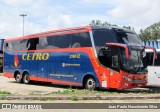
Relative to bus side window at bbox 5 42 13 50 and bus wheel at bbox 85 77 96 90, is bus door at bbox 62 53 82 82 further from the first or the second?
bus side window at bbox 5 42 13 50

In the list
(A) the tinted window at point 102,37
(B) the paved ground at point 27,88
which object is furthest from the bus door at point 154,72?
(B) the paved ground at point 27,88

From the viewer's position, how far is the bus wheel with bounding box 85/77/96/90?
1955cm

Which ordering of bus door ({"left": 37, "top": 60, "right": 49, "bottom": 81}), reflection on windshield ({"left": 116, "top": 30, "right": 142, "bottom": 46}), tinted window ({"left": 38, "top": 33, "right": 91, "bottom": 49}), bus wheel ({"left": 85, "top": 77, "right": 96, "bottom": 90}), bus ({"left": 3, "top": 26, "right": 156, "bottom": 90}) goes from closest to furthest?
bus ({"left": 3, "top": 26, "right": 156, "bottom": 90})
reflection on windshield ({"left": 116, "top": 30, "right": 142, "bottom": 46})
bus wheel ({"left": 85, "top": 77, "right": 96, "bottom": 90})
tinted window ({"left": 38, "top": 33, "right": 91, "bottom": 49})
bus door ({"left": 37, "top": 60, "right": 49, "bottom": 81})

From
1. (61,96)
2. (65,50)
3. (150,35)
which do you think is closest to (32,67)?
(65,50)

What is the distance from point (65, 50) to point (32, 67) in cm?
443

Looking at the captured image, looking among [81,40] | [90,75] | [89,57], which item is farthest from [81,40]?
[90,75]

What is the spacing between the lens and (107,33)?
748 inches

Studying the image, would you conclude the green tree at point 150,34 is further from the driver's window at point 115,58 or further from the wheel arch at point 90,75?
the driver's window at point 115,58

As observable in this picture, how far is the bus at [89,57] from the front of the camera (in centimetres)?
1836

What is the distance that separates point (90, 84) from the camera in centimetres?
1980

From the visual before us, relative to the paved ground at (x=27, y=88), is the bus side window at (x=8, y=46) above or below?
above

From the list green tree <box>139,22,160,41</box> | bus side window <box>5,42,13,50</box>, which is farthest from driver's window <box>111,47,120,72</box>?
green tree <box>139,22,160,41</box>

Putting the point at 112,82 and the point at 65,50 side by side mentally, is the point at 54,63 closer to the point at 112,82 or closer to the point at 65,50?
the point at 65,50

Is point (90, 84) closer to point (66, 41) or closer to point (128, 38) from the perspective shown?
point (128, 38)
